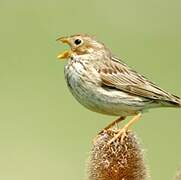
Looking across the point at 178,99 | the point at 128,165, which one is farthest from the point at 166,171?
the point at 128,165

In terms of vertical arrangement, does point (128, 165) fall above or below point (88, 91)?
below

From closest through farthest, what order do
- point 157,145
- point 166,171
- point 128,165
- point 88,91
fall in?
point 128,165, point 88,91, point 166,171, point 157,145

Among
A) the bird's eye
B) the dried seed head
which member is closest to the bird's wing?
the bird's eye

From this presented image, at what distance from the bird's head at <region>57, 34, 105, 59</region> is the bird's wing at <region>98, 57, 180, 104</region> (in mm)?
169

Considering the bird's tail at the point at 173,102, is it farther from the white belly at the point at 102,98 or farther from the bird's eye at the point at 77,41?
the bird's eye at the point at 77,41

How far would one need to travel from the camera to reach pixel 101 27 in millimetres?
18875

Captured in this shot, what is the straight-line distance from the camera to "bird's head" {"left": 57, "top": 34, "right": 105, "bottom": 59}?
33.1ft

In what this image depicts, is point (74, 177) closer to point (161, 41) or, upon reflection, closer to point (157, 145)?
point (157, 145)

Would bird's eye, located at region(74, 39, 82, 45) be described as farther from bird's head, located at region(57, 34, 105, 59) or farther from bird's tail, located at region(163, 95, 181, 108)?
bird's tail, located at region(163, 95, 181, 108)

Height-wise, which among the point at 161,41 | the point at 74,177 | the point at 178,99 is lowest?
the point at 178,99

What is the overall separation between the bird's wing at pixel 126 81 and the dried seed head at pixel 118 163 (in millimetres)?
1535

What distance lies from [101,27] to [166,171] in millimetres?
7142

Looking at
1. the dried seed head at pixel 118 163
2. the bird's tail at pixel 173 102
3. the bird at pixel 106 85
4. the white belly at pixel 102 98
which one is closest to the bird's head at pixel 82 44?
the bird at pixel 106 85

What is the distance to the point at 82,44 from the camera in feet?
33.1
